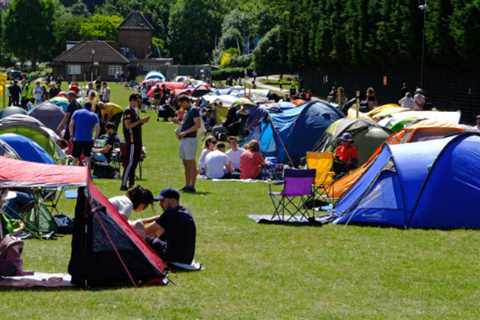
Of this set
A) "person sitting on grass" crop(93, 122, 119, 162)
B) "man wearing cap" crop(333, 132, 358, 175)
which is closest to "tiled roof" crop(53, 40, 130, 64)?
"person sitting on grass" crop(93, 122, 119, 162)

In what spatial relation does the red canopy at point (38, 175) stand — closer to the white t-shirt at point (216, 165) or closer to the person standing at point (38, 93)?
the white t-shirt at point (216, 165)

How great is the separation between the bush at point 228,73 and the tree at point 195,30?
28.0 m

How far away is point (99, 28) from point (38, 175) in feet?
504

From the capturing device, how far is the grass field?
387 inches

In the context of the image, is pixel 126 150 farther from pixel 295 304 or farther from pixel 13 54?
A: pixel 13 54

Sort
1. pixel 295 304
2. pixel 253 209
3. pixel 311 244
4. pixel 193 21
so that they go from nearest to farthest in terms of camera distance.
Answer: pixel 295 304 < pixel 311 244 < pixel 253 209 < pixel 193 21

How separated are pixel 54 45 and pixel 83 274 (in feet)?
476

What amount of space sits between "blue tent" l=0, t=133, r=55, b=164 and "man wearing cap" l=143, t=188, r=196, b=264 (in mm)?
6557

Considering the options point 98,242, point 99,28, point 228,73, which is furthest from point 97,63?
point 98,242

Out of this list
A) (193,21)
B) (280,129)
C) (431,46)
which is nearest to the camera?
(280,129)

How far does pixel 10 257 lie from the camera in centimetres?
1096

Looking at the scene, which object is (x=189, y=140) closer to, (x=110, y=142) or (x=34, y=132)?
(x=34, y=132)

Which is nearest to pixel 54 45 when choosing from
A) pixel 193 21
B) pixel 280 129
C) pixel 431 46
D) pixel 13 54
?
pixel 13 54

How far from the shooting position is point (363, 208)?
1574 centimetres
